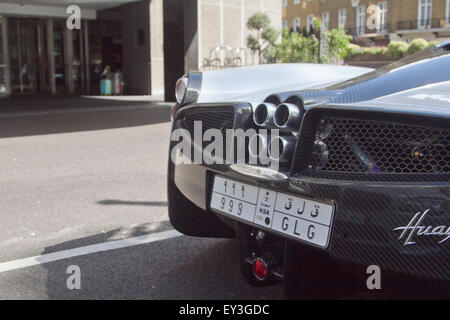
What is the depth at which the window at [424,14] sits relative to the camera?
42781 millimetres

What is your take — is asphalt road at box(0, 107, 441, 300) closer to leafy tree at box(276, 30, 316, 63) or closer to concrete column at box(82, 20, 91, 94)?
leafy tree at box(276, 30, 316, 63)

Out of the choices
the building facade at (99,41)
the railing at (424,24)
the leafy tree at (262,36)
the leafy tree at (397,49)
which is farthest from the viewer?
the railing at (424,24)

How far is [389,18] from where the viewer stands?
149 feet

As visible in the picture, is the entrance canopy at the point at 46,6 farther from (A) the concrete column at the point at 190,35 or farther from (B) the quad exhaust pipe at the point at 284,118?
(B) the quad exhaust pipe at the point at 284,118

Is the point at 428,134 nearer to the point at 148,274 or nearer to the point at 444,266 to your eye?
the point at 444,266

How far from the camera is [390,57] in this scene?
33406 millimetres

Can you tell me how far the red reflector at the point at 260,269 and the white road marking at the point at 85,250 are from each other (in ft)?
4.54

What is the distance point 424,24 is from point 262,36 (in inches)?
1046

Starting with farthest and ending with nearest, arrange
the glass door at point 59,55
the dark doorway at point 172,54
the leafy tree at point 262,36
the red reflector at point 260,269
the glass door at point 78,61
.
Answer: the leafy tree at point 262,36 → the glass door at point 78,61 → the glass door at point 59,55 → the dark doorway at point 172,54 → the red reflector at point 260,269

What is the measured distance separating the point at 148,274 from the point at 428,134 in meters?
1.84

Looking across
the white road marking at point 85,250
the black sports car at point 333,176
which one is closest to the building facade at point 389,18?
the white road marking at point 85,250

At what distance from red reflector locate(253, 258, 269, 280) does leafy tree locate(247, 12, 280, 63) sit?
63.4 feet

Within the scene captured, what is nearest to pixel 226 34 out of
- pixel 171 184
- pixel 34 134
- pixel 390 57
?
pixel 34 134

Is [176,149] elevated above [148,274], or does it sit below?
above
